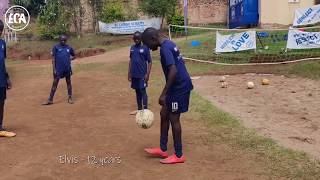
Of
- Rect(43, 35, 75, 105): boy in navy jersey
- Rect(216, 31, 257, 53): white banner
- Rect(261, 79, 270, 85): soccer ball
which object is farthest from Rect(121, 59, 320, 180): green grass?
Rect(216, 31, 257, 53): white banner

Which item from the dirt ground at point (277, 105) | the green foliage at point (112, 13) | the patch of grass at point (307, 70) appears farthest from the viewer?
the green foliage at point (112, 13)

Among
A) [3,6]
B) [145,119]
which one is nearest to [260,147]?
[145,119]

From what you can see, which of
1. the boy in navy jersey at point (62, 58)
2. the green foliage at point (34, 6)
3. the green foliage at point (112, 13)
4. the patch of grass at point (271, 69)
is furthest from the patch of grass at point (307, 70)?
the green foliage at point (34, 6)

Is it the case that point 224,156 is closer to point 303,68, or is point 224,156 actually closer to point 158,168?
point 158,168

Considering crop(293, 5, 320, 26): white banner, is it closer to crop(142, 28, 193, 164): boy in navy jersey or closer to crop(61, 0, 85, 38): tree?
crop(61, 0, 85, 38): tree

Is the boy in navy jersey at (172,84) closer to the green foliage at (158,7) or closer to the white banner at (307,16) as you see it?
the white banner at (307,16)

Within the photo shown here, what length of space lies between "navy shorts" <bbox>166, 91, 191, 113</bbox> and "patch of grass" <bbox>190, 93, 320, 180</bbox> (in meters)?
1.14

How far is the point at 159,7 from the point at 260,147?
69.3 feet

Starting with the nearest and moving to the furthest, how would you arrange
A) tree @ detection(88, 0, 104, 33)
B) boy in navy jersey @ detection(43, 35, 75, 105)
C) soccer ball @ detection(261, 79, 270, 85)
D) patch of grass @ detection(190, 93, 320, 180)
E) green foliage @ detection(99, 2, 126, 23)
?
patch of grass @ detection(190, 93, 320, 180)
boy in navy jersey @ detection(43, 35, 75, 105)
soccer ball @ detection(261, 79, 270, 85)
green foliage @ detection(99, 2, 126, 23)
tree @ detection(88, 0, 104, 33)

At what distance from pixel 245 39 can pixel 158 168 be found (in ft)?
38.1

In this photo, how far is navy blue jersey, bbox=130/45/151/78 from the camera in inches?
374

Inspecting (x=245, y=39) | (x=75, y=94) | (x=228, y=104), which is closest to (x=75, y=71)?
(x=75, y=94)

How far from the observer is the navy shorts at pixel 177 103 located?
6062 mm

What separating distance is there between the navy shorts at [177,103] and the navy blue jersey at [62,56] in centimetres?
529
